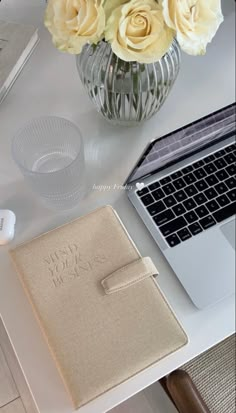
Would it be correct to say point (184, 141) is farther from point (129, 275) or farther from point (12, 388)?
point (12, 388)

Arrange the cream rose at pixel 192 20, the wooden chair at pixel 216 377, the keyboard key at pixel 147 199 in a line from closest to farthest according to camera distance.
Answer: the cream rose at pixel 192 20, the keyboard key at pixel 147 199, the wooden chair at pixel 216 377

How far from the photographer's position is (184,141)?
63cm

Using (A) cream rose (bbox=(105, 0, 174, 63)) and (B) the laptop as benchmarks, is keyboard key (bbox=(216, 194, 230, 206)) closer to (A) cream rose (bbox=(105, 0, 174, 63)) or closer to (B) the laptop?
(B) the laptop

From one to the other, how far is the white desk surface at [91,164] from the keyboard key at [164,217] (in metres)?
0.03

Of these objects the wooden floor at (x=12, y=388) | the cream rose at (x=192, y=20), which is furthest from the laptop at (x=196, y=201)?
the wooden floor at (x=12, y=388)

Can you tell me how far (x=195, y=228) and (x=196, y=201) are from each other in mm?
50

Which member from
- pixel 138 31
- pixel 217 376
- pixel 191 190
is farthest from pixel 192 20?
pixel 217 376

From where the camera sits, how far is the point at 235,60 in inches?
32.3

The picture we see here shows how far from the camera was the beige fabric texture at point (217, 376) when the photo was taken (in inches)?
32.6

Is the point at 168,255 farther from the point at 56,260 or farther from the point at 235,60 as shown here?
the point at 235,60

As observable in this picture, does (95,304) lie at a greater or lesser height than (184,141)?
lesser

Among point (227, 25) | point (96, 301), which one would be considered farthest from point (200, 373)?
point (227, 25)

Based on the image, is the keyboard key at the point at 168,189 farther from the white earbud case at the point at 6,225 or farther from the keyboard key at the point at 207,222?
the white earbud case at the point at 6,225

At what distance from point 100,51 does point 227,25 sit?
423 millimetres
